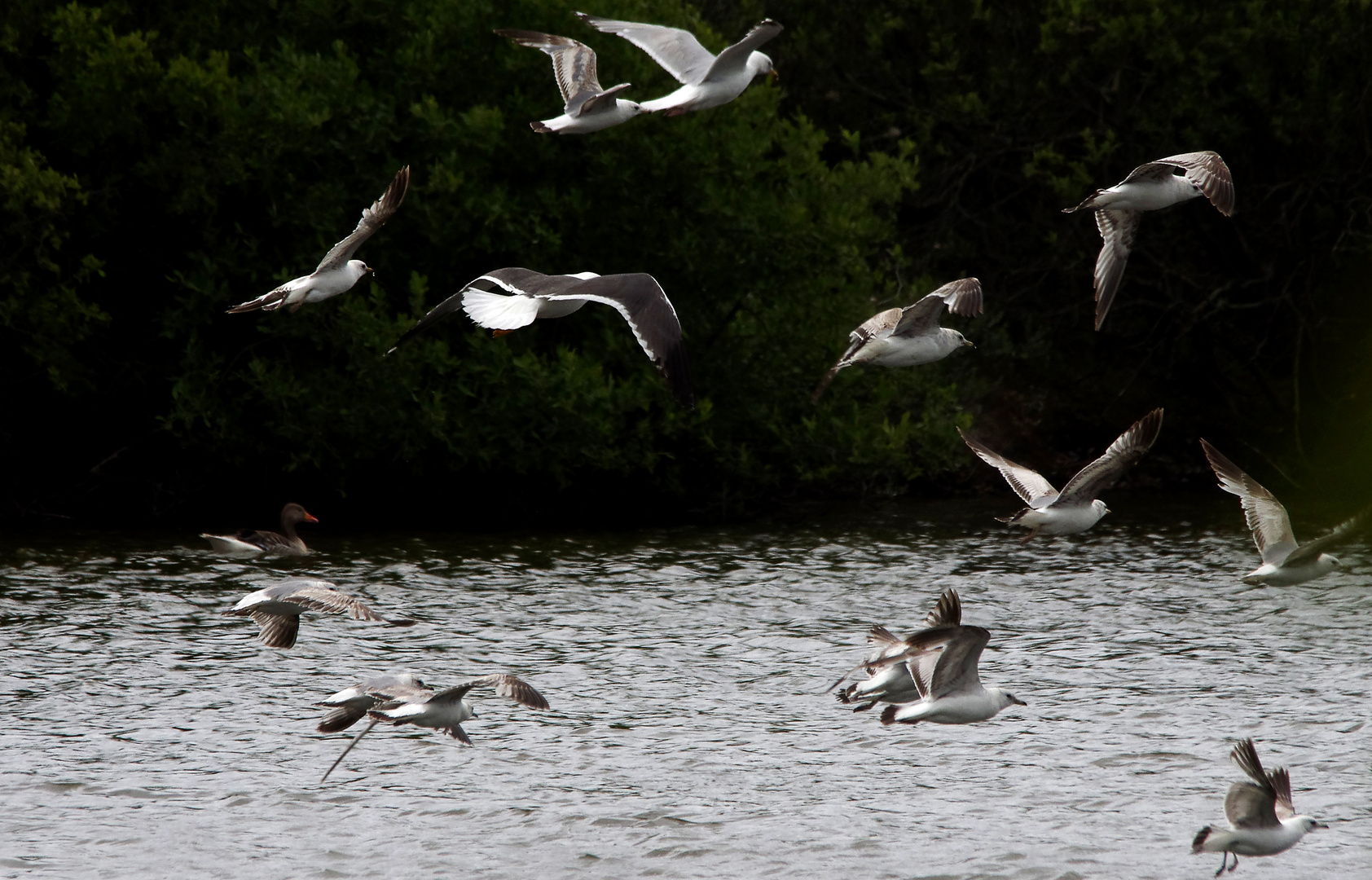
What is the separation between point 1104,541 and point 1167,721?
9.75 metres

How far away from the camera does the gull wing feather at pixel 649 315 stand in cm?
1054

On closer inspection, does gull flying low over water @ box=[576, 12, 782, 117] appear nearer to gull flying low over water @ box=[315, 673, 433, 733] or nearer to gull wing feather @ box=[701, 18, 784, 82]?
gull wing feather @ box=[701, 18, 784, 82]

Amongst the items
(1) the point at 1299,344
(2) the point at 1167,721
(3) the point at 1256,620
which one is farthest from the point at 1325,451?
(2) the point at 1167,721

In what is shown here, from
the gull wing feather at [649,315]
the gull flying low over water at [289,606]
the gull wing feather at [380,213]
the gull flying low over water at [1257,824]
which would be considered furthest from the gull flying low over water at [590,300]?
the gull flying low over water at [1257,824]

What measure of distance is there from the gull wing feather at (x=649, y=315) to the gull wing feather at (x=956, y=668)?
2.38 m

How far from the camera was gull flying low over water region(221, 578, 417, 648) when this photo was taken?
12.0 meters

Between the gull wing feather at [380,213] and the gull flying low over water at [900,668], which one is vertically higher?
the gull wing feather at [380,213]

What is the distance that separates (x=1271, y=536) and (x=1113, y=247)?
2725mm

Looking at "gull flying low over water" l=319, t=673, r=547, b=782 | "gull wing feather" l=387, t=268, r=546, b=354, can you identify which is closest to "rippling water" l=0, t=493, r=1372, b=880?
"gull flying low over water" l=319, t=673, r=547, b=782

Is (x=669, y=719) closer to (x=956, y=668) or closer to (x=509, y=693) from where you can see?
(x=509, y=693)

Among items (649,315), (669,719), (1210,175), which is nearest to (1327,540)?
(1210,175)

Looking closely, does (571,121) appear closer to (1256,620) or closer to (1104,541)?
(1256,620)

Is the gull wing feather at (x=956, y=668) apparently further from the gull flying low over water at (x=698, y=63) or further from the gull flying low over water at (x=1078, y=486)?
the gull flying low over water at (x=698, y=63)

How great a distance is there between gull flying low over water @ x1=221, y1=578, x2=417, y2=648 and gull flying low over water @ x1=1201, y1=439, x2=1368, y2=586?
6324mm
